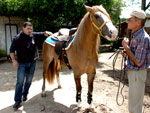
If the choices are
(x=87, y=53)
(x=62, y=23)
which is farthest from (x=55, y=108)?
(x=62, y=23)

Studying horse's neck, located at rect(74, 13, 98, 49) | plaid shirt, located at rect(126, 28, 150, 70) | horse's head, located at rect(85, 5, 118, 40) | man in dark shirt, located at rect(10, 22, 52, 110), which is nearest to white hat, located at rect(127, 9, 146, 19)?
plaid shirt, located at rect(126, 28, 150, 70)

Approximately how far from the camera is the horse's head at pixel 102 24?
192cm

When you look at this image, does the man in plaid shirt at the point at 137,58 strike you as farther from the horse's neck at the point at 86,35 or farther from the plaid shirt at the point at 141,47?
the horse's neck at the point at 86,35

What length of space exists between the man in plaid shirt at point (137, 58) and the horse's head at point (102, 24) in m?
0.27

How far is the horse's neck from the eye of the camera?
2506 millimetres

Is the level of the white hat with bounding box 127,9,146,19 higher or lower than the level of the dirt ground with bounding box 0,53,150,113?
higher

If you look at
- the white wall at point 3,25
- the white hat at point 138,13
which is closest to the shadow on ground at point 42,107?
the white hat at point 138,13

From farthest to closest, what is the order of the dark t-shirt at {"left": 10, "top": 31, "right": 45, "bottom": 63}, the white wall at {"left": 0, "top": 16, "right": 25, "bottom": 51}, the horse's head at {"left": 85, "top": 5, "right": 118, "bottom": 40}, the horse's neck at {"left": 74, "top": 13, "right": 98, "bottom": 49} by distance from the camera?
the white wall at {"left": 0, "top": 16, "right": 25, "bottom": 51} → the dark t-shirt at {"left": 10, "top": 31, "right": 45, "bottom": 63} → the horse's neck at {"left": 74, "top": 13, "right": 98, "bottom": 49} → the horse's head at {"left": 85, "top": 5, "right": 118, "bottom": 40}

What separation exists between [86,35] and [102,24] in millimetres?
563

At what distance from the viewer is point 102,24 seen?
81.8 inches

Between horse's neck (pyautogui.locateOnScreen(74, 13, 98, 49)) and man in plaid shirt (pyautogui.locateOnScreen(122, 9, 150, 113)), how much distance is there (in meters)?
0.88

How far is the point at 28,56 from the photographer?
10.2 ft

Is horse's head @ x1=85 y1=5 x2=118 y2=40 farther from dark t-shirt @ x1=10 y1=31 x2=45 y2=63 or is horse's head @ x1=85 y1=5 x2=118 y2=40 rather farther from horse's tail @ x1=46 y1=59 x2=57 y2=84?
horse's tail @ x1=46 y1=59 x2=57 y2=84

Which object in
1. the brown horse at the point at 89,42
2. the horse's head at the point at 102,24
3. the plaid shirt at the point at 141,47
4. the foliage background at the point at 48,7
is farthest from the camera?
the foliage background at the point at 48,7
